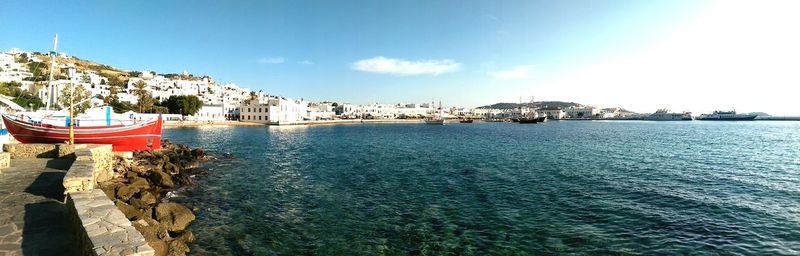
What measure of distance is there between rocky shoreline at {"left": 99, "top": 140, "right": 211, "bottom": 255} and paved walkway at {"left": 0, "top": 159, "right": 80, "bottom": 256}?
69.2 inches

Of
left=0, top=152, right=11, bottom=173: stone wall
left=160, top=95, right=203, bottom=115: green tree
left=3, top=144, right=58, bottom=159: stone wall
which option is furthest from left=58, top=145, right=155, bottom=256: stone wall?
left=160, top=95, right=203, bottom=115: green tree

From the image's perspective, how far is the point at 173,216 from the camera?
44.8ft

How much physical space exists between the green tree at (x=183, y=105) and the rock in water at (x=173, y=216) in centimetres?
11641

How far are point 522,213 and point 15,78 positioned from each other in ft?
525

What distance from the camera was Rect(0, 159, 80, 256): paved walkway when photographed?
771cm

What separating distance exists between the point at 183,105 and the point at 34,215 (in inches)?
4754

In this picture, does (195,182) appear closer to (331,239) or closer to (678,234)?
(331,239)

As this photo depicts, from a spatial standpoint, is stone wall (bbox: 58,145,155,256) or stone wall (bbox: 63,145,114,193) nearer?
stone wall (bbox: 58,145,155,256)

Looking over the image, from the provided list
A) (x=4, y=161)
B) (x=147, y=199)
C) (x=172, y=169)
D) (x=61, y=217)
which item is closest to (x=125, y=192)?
(x=147, y=199)

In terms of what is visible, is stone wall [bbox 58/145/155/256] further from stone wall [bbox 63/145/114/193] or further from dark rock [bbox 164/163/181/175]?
dark rock [bbox 164/163/181/175]

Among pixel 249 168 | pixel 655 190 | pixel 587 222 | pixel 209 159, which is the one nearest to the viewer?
pixel 587 222

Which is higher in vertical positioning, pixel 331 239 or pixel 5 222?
pixel 5 222

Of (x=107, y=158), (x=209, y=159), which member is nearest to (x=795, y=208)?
(x=107, y=158)

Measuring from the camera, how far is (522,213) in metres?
15.8
